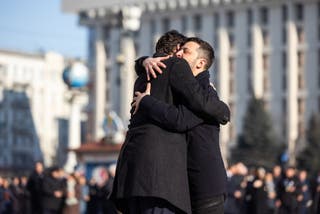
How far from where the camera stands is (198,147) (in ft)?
27.9

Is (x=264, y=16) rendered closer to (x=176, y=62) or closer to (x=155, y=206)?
(x=176, y=62)

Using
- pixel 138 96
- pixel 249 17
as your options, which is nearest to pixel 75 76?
pixel 138 96

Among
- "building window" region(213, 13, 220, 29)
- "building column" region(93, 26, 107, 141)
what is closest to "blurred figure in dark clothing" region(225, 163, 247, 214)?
"building window" region(213, 13, 220, 29)

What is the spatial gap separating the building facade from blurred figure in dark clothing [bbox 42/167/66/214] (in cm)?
12736

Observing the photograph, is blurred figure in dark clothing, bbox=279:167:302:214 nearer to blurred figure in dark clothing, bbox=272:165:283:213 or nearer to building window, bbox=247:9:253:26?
blurred figure in dark clothing, bbox=272:165:283:213

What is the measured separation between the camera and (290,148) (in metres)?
116

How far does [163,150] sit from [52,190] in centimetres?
1802

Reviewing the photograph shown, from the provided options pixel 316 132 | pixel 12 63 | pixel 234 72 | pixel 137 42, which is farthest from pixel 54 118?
pixel 316 132

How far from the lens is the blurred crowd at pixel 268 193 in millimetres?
27422

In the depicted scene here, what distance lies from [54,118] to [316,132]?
2687 inches

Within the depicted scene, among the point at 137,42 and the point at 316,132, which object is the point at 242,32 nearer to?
the point at 137,42

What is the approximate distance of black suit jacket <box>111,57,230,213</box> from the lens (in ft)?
27.4

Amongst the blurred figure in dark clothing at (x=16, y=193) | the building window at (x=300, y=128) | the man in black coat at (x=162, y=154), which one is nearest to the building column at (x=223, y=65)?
the building window at (x=300, y=128)

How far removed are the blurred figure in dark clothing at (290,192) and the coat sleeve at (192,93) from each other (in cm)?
2047
